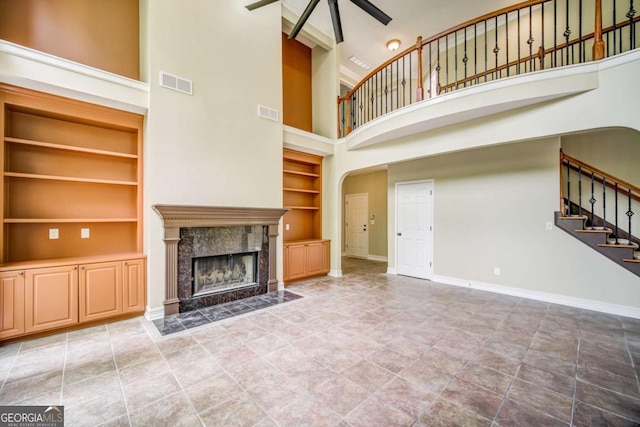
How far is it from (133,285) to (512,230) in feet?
20.7

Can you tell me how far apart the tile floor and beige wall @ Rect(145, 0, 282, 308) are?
1.26m

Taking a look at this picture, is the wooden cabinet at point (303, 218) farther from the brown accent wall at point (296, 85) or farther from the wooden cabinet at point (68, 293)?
the wooden cabinet at point (68, 293)

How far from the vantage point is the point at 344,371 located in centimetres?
247

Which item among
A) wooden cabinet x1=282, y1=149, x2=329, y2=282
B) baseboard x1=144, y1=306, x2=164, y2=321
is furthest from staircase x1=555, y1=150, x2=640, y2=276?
baseboard x1=144, y1=306, x2=164, y2=321

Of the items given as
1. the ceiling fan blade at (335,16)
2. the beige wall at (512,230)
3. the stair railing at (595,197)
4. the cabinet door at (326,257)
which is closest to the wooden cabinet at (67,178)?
the ceiling fan blade at (335,16)

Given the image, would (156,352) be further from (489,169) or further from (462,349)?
(489,169)

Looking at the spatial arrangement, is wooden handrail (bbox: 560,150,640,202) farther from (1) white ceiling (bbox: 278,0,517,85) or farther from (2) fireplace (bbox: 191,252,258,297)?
(2) fireplace (bbox: 191,252,258,297)

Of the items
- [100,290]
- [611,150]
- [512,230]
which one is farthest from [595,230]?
[100,290]

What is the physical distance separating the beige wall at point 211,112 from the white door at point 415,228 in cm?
314

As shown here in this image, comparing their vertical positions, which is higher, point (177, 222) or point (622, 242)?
point (177, 222)

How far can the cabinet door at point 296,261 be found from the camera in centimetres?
563

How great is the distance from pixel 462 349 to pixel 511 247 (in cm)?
293

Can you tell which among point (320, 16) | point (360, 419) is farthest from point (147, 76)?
point (360, 419)

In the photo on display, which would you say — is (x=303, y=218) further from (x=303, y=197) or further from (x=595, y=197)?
(x=595, y=197)
